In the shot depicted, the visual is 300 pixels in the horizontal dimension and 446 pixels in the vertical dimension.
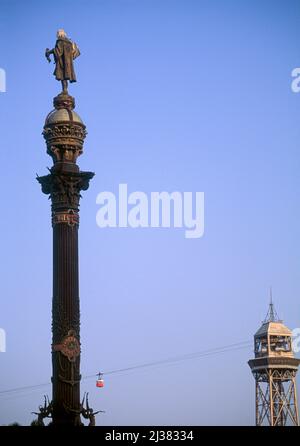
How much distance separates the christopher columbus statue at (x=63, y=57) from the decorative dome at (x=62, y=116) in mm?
2721

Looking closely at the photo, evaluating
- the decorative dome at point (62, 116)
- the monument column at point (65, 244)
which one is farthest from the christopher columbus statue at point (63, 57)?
the decorative dome at point (62, 116)

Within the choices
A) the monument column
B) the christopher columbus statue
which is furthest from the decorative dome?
the christopher columbus statue

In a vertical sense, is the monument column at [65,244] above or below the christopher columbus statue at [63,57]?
below

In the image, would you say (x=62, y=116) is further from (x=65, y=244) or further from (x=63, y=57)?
(x=65, y=244)

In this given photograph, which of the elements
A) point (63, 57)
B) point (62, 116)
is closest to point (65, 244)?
point (62, 116)

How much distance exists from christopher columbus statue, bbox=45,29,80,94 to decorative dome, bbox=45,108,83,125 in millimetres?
2721

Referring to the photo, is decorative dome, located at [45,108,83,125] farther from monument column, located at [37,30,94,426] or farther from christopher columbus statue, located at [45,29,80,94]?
christopher columbus statue, located at [45,29,80,94]

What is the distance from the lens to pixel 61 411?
297 feet

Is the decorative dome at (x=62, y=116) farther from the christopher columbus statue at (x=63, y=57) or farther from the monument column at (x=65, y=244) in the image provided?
the christopher columbus statue at (x=63, y=57)

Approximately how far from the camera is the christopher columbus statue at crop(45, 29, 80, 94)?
98.3 metres

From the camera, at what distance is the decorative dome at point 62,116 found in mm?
97062
